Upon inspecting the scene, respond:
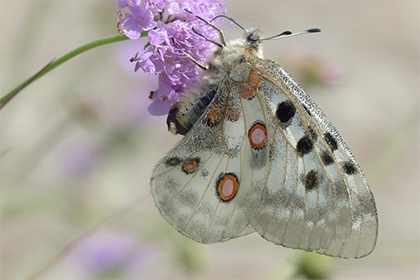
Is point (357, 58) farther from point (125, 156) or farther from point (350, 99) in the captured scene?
point (125, 156)

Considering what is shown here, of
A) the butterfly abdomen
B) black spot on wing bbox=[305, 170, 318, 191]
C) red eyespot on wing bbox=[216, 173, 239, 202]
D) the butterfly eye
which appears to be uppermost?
the butterfly eye

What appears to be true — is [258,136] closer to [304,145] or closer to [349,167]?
[304,145]

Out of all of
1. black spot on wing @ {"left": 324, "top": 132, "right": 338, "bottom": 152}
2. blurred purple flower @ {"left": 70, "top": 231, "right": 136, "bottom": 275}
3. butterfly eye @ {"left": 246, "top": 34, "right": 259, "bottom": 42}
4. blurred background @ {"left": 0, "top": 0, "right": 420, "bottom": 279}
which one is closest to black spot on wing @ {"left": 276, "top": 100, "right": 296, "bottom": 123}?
black spot on wing @ {"left": 324, "top": 132, "right": 338, "bottom": 152}

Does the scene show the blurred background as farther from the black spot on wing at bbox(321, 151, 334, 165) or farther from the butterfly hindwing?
the black spot on wing at bbox(321, 151, 334, 165)

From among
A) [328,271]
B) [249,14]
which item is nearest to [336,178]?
[328,271]

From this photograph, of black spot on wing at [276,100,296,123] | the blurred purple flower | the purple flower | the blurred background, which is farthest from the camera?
the blurred purple flower
